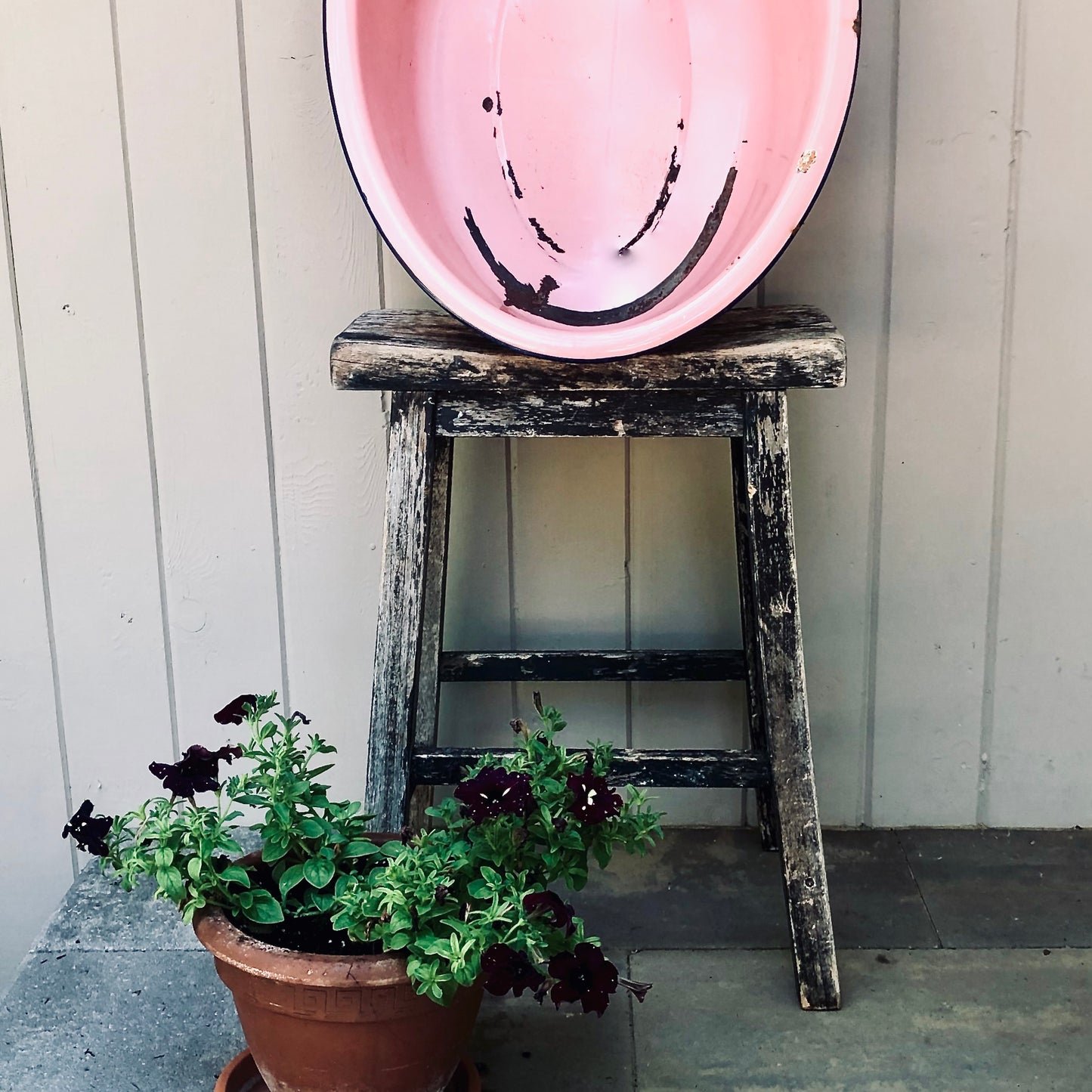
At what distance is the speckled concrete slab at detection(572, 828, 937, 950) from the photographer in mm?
1461

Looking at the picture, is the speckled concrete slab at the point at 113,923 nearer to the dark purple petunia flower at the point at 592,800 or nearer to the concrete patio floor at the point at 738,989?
the concrete patio floor at the point at 738,989

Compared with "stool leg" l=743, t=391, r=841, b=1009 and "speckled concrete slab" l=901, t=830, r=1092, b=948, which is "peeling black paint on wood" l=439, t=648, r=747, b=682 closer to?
"stool leg" l=743, t=391, r=841, b=1009

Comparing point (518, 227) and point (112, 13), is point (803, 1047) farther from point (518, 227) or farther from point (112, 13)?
point (112, 13)

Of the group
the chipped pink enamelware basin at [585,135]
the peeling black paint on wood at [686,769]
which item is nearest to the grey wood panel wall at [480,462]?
the chipped pink enamelware basin at [585,135]

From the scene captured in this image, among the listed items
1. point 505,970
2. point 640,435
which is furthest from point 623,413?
point 505,970

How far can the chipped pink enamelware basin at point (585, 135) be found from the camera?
123cm

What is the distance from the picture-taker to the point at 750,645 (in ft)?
4.91

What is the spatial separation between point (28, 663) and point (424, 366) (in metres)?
0.80

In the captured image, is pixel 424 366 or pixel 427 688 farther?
pixel 427 688

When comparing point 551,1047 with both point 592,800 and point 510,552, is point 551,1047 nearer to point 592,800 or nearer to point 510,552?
point 592,800

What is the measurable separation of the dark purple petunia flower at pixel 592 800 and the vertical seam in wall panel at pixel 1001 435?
2.45ft

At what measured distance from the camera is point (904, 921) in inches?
58.2

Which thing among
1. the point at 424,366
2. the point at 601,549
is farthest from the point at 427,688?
the point at 424,366

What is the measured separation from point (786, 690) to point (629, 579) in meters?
0.40
